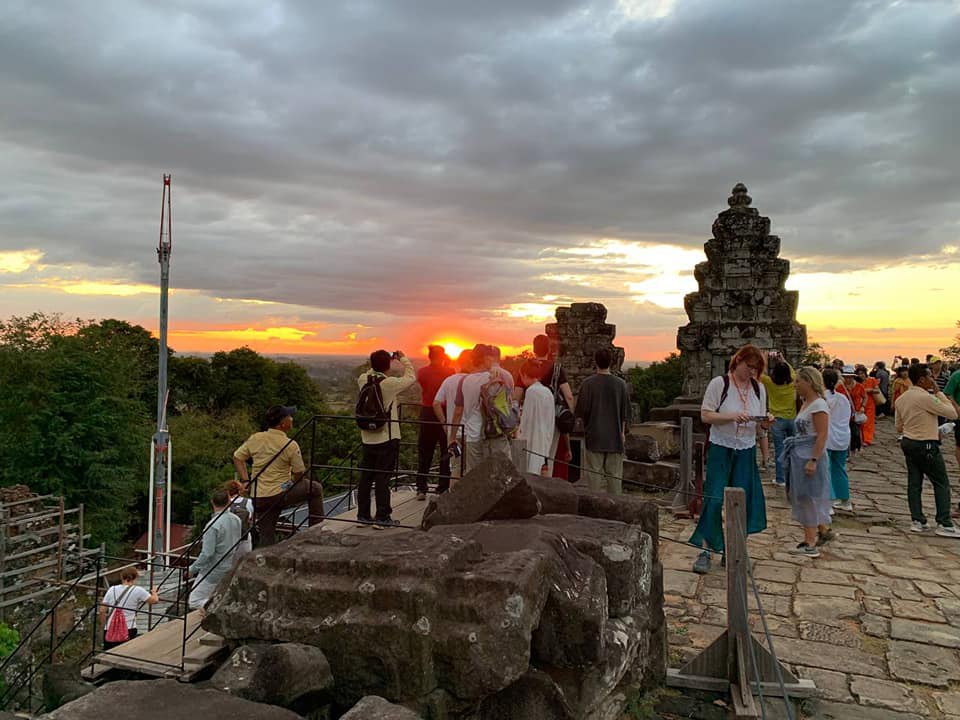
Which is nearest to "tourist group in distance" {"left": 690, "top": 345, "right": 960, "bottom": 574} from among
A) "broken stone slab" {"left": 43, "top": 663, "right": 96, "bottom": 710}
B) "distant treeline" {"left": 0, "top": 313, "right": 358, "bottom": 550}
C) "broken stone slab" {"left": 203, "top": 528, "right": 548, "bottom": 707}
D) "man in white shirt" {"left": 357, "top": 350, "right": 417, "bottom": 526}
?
"man in white shirt" {"left": 357, "top": 350, "right": 417, "bottom": 526}

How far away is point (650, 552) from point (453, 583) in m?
2.05

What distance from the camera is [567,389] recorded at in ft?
26.5

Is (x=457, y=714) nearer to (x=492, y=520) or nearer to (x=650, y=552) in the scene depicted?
(x=492, y=520)

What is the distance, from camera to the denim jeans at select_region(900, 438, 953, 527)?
27.7 ft

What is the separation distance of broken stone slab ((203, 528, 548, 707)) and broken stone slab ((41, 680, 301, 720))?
51 cm

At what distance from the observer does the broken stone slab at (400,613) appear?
3.29 meters

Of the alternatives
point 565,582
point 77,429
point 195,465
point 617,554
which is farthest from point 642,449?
point 195,465

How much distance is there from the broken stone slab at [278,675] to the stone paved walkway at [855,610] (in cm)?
317

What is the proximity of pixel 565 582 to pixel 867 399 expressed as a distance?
13353mm

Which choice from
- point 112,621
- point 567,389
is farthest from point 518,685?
point 112,621

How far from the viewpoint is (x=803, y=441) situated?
7715 millimetres

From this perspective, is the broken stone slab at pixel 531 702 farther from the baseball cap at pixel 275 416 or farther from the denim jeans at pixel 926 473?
the denim jeans at pixel 926 473

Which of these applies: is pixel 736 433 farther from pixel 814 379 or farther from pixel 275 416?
pixel 275 416

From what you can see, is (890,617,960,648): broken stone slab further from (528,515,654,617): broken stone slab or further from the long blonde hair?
(528,515,654,617): broken stone slab
